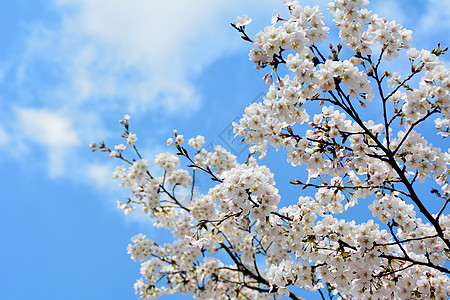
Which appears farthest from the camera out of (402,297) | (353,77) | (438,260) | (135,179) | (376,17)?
(135,179)

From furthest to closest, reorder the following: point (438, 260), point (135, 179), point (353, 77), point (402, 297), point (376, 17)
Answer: point (135, 179) → point (402, 297) → point (438, 260) → point (376, 17) → point (353, 77)

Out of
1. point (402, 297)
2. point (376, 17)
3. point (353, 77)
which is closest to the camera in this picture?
point (353, 77)

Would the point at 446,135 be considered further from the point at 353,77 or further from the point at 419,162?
the point at 353,77

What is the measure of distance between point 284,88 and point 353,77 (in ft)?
2.39

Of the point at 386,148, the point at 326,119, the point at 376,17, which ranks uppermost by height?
the point at 376,17

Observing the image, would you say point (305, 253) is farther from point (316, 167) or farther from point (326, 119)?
point (326, 119)

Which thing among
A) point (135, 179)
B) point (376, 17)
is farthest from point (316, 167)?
point (135, 179)

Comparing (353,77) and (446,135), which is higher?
(353,77)

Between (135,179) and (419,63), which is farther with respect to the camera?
(135,179)

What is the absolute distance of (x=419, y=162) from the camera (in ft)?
13.9

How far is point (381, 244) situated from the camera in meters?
4.55

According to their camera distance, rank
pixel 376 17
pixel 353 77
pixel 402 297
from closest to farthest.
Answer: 1. pixel 353 77
2. pixel 376 17
3. pixel 402 297

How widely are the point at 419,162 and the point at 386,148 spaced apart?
38cm

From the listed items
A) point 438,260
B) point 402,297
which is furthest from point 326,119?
point 402,297
